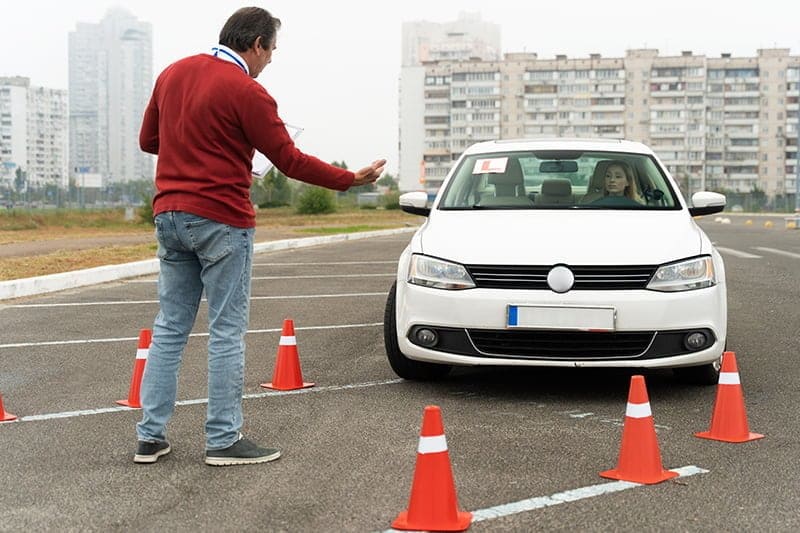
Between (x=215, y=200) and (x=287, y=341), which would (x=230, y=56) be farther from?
(x=287, y=341)

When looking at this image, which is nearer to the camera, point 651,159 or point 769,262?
point 651,159

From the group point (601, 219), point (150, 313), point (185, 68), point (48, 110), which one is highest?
point (48, 110)

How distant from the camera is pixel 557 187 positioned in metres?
7.16

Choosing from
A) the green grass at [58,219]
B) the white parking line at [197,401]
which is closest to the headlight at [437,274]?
the white parking line at [197,401]

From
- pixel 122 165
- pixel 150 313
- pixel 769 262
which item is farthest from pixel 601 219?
pixel 122 165

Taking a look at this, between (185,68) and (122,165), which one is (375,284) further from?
(122,165)

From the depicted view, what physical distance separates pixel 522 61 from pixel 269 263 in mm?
124261

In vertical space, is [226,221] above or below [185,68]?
below

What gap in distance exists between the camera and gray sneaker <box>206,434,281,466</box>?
4539 millimetres

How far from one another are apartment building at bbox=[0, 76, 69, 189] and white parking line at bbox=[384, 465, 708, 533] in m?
138

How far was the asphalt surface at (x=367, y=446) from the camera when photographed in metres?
3.80

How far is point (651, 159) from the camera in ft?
24.7

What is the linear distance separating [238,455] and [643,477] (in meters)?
1.73

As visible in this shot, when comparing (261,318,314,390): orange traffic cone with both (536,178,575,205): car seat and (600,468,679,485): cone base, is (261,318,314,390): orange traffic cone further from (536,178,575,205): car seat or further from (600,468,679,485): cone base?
(600,468,679,485): cone base
